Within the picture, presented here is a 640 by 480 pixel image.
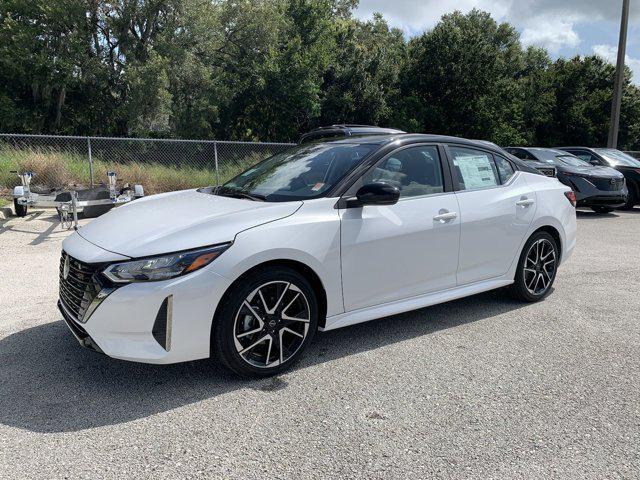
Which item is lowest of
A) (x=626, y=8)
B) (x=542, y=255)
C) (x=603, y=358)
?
(x=603, y=358)

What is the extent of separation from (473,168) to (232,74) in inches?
901

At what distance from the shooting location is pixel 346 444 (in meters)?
2.76

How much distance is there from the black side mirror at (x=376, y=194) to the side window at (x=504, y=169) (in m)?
1.68

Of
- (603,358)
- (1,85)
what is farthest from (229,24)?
(603,358)

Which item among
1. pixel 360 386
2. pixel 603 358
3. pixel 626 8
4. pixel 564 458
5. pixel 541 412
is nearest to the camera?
pixel 564 458

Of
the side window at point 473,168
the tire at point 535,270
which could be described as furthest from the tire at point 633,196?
the side window at point 473,168

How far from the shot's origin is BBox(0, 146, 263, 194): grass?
11992 millimetres

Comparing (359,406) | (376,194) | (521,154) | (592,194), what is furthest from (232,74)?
(359,406)

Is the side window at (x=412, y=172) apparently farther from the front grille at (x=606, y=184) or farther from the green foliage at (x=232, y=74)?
the green foliage at (x=232, y=74)

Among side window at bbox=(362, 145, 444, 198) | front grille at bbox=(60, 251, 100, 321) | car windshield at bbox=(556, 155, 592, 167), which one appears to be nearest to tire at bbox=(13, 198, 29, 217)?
front grille at bbox=(60, 251, 100, 321)

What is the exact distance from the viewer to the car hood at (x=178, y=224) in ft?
10.5

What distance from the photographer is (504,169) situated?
499cm

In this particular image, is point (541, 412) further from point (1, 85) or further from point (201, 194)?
point (1, 85)

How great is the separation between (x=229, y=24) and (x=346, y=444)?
26715mm
